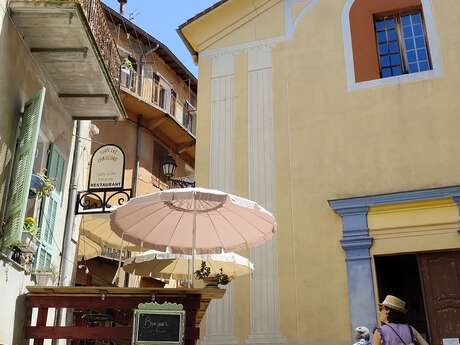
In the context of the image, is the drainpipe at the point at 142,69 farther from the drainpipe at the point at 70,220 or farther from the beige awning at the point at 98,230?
the drainpipe at the point at 70,220

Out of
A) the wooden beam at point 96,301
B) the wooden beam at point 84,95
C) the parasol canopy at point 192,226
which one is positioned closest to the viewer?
the wooden beam at point 96,301

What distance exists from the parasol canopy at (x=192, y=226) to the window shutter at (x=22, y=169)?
1296mm

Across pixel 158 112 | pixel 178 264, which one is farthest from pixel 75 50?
pixel 158 112

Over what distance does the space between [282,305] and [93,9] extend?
5.73 meters

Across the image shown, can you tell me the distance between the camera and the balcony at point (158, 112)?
758 inches

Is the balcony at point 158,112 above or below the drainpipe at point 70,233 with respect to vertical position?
above

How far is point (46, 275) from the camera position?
309 inches

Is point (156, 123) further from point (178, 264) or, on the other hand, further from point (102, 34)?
point (102, 34)

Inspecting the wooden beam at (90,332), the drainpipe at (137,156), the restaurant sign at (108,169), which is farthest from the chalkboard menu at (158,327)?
the drainpipe at (137,156)

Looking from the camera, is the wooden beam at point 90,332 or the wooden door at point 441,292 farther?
the wooden door at point 441,292

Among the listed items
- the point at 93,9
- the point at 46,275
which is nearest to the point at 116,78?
the point at 93,9


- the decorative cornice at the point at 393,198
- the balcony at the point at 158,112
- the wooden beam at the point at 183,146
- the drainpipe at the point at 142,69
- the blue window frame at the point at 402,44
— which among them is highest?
the drainpipe at the point at 142,69

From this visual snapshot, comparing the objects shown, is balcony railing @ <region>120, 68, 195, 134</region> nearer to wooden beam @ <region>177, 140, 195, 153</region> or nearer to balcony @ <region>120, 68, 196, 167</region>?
balcony @ <region>120, 68, 196, 167</region>

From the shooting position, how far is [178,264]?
10781mm
